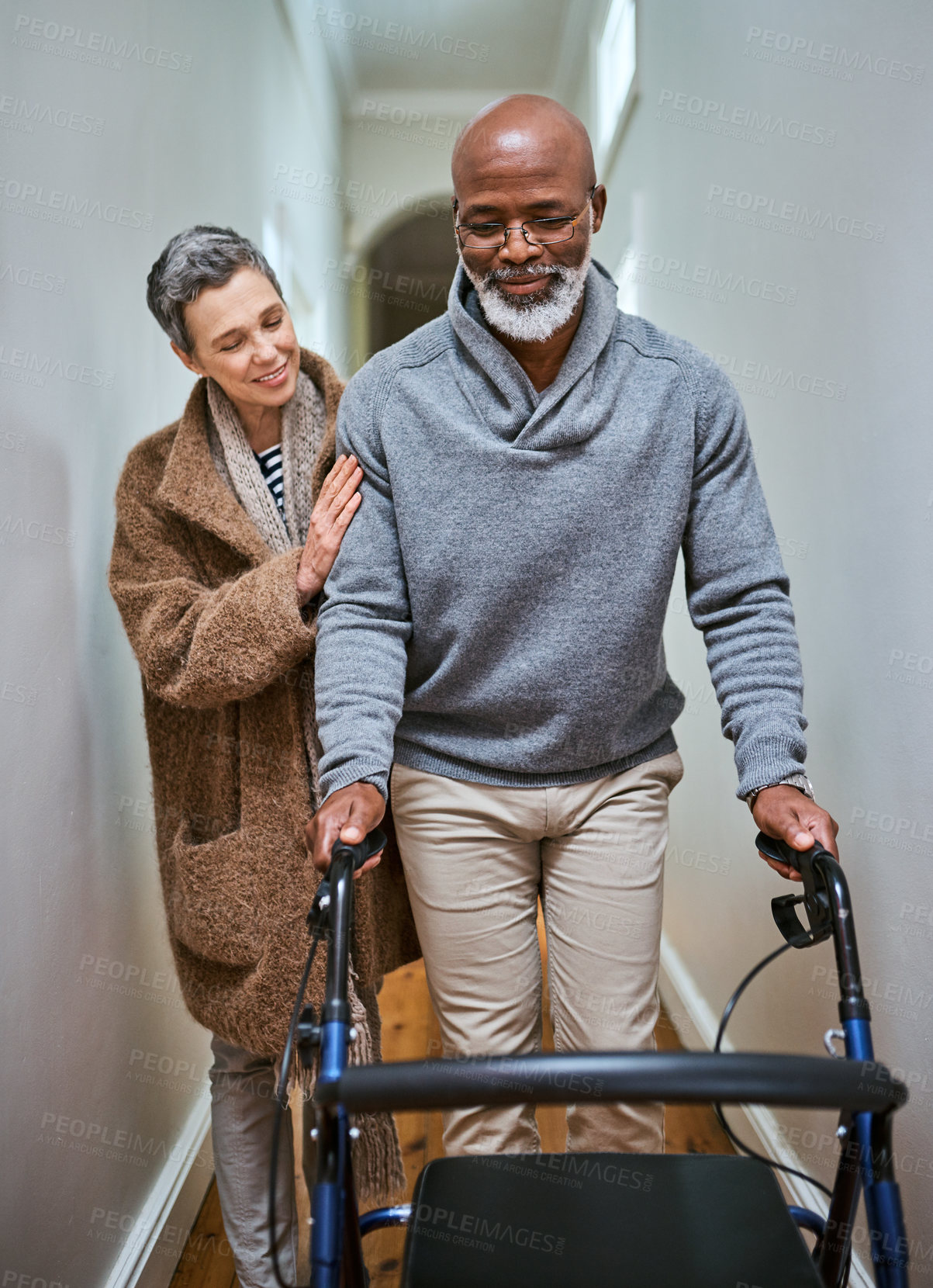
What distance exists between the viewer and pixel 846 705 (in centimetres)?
156

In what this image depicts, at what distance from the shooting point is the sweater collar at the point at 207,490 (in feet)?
4.73

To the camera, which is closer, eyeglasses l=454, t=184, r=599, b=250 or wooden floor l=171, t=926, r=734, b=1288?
eyeglasses l=454, t=184, r=599, b=250

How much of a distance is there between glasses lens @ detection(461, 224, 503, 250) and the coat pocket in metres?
0.84

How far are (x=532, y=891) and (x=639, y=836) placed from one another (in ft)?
0.54

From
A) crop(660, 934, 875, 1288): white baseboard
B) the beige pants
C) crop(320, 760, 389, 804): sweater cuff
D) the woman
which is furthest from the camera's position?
crop(660, 934, 875, 1288): white baseboard

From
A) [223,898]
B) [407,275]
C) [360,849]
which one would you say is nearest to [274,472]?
[223,898]

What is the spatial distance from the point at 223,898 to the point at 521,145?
1.04m

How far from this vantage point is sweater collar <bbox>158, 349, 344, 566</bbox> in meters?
1.44

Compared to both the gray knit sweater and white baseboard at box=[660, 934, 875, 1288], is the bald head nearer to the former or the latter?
the gray knit sweater

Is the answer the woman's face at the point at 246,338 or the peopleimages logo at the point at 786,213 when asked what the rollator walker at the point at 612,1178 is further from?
the peopleimages logo at the point at 786,213

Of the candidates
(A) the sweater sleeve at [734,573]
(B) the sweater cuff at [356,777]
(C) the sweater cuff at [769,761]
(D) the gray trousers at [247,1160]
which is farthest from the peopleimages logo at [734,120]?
(D) the gray trousers at [247,1160]

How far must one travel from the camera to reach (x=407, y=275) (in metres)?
7.88

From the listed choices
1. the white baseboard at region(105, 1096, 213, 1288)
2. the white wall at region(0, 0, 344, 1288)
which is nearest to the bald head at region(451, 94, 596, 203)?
the white wall at region(0, 0, 344, 1288)

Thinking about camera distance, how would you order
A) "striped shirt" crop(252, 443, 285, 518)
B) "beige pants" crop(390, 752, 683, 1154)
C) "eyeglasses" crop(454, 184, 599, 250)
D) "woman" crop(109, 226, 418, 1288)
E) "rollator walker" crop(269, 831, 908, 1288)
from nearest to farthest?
"rollator walker" crop(269, 831, 908, 1288) → "eyeglasses" crop(454, 184, 599, 250) → "beige pants" crop(390, 752, 683, 1154) → "woman" crop(109, 226, 418, 1288) → "striped shirt" crop(252, 443, 285, 518)
